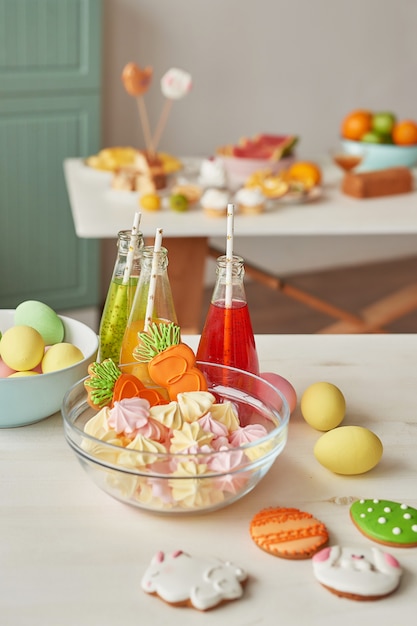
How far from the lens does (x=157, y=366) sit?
96cm

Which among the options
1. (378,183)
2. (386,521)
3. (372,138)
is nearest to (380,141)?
(372,138)

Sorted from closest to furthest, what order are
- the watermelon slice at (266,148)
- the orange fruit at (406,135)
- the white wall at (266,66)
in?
1. the watermelon slice at (266,148)
2. the orange fruit at (406,135)
3. the white wall at (266,66)

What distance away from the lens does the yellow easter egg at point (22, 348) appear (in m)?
1.06

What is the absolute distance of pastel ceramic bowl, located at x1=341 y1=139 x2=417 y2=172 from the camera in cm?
266

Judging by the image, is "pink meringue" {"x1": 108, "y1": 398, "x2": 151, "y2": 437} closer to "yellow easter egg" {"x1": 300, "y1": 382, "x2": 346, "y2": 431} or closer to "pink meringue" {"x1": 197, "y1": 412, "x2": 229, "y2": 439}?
"pink meringue" {"x1": 197, "y1": 412, "x2": 229, "y2": 439}

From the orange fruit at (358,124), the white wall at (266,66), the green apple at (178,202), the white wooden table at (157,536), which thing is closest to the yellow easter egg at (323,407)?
the white wooden table at (157,536)

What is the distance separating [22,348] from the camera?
1062 mm

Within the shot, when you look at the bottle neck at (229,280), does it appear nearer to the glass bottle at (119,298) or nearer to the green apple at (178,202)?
the glass bottle at (119,298)

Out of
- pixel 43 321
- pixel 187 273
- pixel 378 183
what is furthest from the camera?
pixel 378 183

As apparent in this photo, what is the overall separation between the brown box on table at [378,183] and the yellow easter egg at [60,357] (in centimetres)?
150

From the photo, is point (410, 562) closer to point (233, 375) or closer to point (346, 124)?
point (233, 375)

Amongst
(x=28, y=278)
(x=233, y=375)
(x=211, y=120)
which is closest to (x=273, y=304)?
(x=211, y=120)

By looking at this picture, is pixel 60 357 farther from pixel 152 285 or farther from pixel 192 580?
pixel 192 580

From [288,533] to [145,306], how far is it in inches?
12.8
